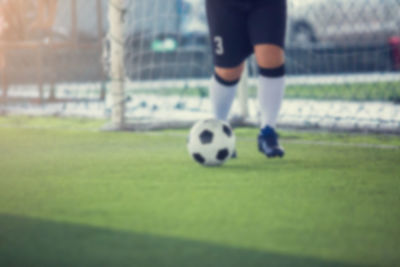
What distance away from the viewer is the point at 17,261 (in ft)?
5.52

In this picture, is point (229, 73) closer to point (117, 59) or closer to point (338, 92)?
point (117, 59)

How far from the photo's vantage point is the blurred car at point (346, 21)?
24.9 ft

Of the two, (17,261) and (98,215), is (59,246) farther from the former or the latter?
(98,215)

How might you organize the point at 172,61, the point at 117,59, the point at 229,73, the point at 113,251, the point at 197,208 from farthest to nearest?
1. the point at 172,61
2. the point at 117,59
3. the point at 229,73
4. the point at 197,208
5. the point at 113,251

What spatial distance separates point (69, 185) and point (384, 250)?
150cm

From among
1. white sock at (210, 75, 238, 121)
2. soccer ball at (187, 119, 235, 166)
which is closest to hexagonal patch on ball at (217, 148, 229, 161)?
soccer ball at (187, 119, 235, 166)

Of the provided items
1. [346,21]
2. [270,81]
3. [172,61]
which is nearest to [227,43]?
[270,81]

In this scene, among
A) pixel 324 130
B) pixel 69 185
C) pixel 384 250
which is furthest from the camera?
pixel 324 130

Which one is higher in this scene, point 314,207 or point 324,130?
point 314,207

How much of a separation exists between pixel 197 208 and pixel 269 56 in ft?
4.51

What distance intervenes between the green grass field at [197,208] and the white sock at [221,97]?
283 mm

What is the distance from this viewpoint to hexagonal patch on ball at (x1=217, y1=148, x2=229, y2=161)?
3.24m

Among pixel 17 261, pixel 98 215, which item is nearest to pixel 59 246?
pixel 17 261

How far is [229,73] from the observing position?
3553 millimetres
